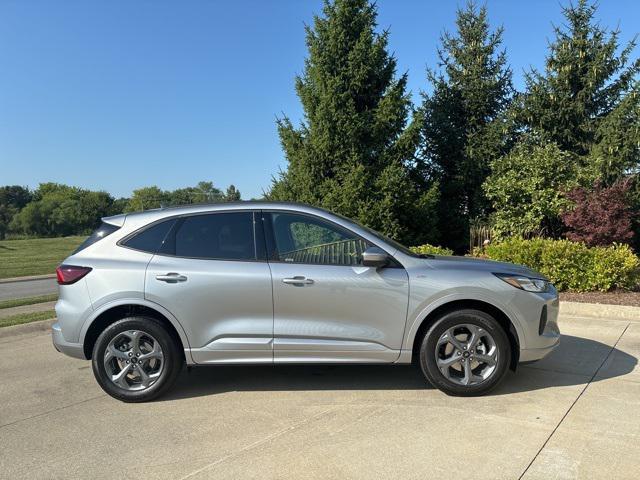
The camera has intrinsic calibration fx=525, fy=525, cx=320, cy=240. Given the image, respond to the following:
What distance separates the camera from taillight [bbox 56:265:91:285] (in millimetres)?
4609

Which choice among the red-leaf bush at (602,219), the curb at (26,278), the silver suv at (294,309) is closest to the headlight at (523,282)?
the silver suv at (294,309)

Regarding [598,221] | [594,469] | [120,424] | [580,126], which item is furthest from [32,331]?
[580,126]

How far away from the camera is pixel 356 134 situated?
1277 cm

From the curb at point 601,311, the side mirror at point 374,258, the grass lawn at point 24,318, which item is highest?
the side mirror at point 374,258

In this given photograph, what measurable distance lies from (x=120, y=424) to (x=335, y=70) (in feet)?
35.8

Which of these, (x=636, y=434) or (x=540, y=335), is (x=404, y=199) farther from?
(x=636, y=434)

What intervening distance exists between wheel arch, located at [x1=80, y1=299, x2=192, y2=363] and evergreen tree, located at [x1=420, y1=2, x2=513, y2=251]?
12.0m

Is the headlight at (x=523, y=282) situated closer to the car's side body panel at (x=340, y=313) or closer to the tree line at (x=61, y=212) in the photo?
the car's side body panel at (x=340, y=313)

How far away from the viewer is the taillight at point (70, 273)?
4.61 meters

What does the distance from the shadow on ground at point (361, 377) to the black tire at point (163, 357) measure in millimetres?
190

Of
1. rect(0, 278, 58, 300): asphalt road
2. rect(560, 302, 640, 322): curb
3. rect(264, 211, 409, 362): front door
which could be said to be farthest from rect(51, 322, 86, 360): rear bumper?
rect(0, 278, 58, 300): asphalt road

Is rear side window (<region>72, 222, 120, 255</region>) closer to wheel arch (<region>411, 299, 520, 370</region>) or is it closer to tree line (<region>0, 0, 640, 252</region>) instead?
wheel arch (<region>411, 299, 520, 370</region>)

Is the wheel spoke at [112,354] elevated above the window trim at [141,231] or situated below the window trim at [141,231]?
below

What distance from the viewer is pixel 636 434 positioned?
3740 mm
